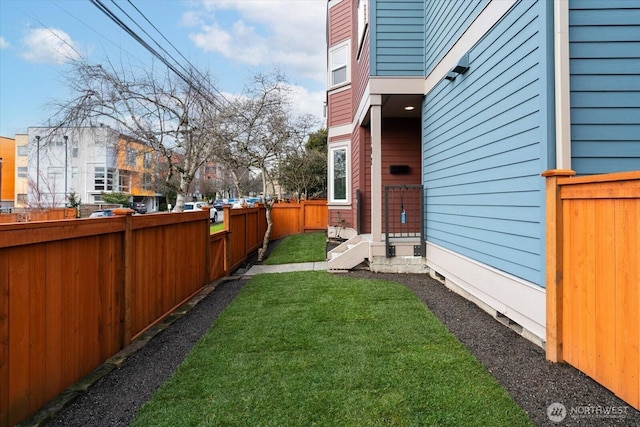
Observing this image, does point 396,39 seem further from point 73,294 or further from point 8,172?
point 8,172

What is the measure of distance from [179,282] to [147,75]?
20.1 ft

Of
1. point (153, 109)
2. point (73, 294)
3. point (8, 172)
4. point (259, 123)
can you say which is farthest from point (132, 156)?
point (8, 172)

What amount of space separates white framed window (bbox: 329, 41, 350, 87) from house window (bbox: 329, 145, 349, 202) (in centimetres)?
213

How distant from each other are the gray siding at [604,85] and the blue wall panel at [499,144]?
259 millimetres

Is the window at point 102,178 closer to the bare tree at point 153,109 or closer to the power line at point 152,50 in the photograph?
the power line at point 152,50

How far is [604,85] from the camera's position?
3002mm

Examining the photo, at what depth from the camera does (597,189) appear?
2.41 meters

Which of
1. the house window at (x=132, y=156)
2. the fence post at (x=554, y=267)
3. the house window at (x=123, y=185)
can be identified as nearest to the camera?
the fence post at (x=554, y=267)

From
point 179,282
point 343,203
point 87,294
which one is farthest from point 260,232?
point 87,294

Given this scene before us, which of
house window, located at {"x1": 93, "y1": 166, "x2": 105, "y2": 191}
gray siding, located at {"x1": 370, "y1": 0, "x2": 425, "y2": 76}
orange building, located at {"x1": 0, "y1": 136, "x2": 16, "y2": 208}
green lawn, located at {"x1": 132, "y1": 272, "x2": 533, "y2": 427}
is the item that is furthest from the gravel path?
orange building, located at {"x1": 0, "y1": 136, "x2": 16, "y2": 208}

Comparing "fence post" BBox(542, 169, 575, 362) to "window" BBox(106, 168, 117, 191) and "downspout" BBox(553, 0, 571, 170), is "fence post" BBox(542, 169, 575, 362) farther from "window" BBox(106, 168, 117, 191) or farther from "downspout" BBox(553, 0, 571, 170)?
"window" BBox(106, 168, 117, 191)

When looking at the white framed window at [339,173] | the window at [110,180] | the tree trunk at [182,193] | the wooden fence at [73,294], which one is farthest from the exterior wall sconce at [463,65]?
the window at [110,180]

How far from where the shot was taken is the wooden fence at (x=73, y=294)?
6.76ft

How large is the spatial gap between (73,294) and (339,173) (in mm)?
8668
